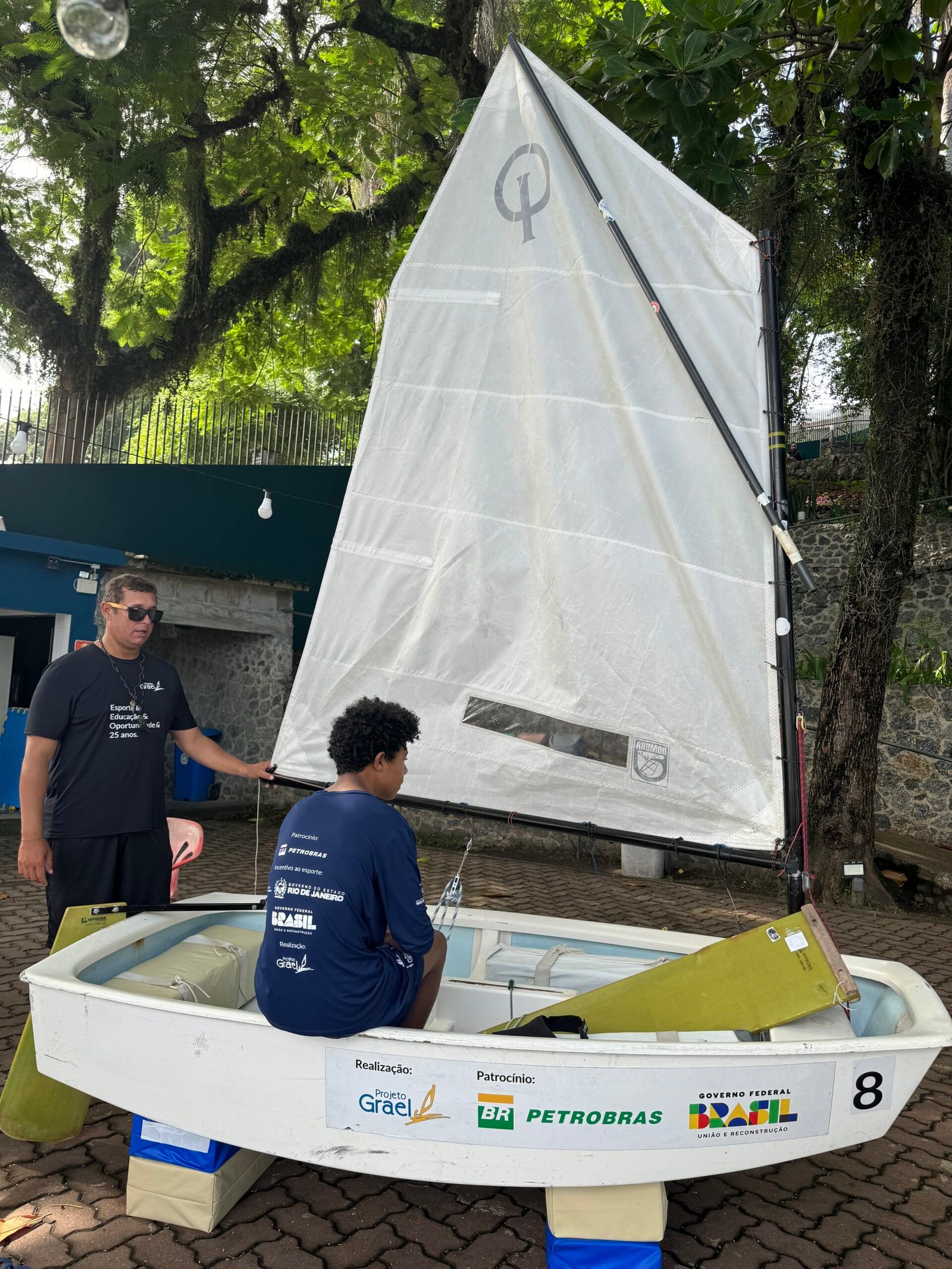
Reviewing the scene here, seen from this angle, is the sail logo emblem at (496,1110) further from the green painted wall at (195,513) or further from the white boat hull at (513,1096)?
the green painted wall at (195,513)

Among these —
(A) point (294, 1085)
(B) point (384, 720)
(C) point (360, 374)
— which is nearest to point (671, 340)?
(B) point (384, 720)

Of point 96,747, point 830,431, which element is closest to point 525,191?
point 96,747

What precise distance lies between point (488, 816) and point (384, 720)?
821mm

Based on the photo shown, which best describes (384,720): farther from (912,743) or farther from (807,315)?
(807,315)

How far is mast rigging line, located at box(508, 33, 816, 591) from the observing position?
280 cm

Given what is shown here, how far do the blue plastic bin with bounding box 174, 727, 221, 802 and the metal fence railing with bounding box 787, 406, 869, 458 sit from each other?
28.2 feet

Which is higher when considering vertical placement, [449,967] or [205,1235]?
[449,967]

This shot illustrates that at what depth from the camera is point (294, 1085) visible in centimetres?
224

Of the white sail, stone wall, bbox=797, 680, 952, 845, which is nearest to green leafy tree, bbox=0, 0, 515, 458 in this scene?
the white sail

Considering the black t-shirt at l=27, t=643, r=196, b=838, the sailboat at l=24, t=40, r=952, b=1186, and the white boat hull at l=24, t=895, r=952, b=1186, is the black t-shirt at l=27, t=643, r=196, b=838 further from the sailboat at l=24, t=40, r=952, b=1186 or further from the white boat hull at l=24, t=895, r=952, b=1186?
the white boat hull at l=24, t=895, r=952, b=1186

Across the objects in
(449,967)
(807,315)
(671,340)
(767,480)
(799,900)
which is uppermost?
(807,315)

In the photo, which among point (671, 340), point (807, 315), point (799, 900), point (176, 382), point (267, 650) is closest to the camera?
point (799, 900)

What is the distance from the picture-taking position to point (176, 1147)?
243 cm

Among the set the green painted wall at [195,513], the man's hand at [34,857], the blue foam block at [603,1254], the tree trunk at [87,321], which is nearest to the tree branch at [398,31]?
the tree trunk at [87,321]
